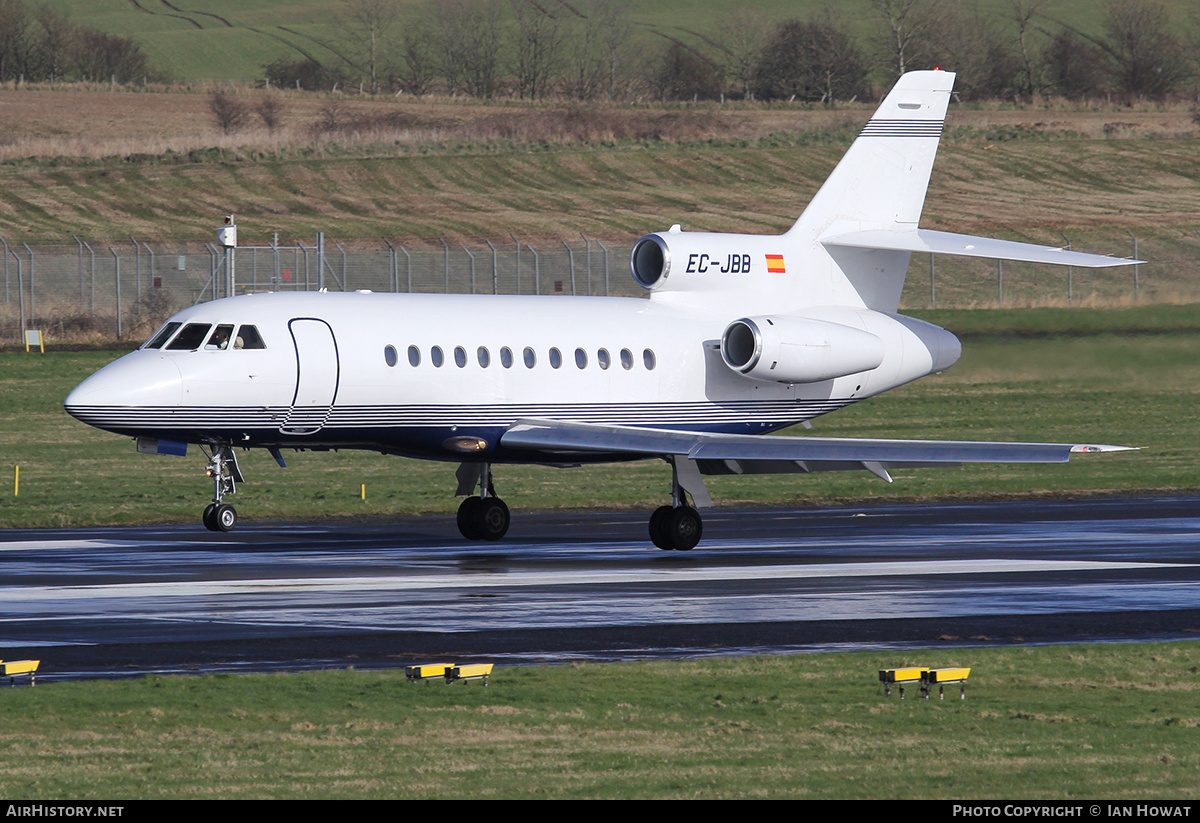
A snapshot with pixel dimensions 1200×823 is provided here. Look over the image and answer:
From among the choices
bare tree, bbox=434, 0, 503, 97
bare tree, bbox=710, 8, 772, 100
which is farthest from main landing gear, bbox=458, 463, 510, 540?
bare tree, bbox=710, 8, 772, 100

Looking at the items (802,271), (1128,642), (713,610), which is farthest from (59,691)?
(802,271)

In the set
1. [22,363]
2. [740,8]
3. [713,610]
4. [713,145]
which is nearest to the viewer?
[713,610]

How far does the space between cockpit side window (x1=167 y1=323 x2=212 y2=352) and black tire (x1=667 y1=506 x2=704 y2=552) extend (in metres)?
7.35

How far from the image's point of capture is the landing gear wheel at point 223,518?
25969 mm

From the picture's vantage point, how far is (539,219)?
82750mm

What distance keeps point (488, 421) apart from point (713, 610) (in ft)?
27.9

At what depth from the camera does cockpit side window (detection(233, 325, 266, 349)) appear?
26.3 m

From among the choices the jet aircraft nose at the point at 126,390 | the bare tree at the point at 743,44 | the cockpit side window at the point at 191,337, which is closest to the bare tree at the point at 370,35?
the bare tree at the point at 743,44

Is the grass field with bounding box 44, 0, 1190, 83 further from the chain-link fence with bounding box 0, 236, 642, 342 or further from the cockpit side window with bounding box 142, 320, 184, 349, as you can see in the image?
the cockpit side window with bounding box 142, 320, 184, 349

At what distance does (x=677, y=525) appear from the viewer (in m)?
27.9

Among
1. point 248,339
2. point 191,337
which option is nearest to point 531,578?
point 248,339

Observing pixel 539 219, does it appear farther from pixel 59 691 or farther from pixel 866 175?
pixel 59 691

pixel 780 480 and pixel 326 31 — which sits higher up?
pixel 326 31

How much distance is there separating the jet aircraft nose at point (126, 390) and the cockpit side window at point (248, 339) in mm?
966
